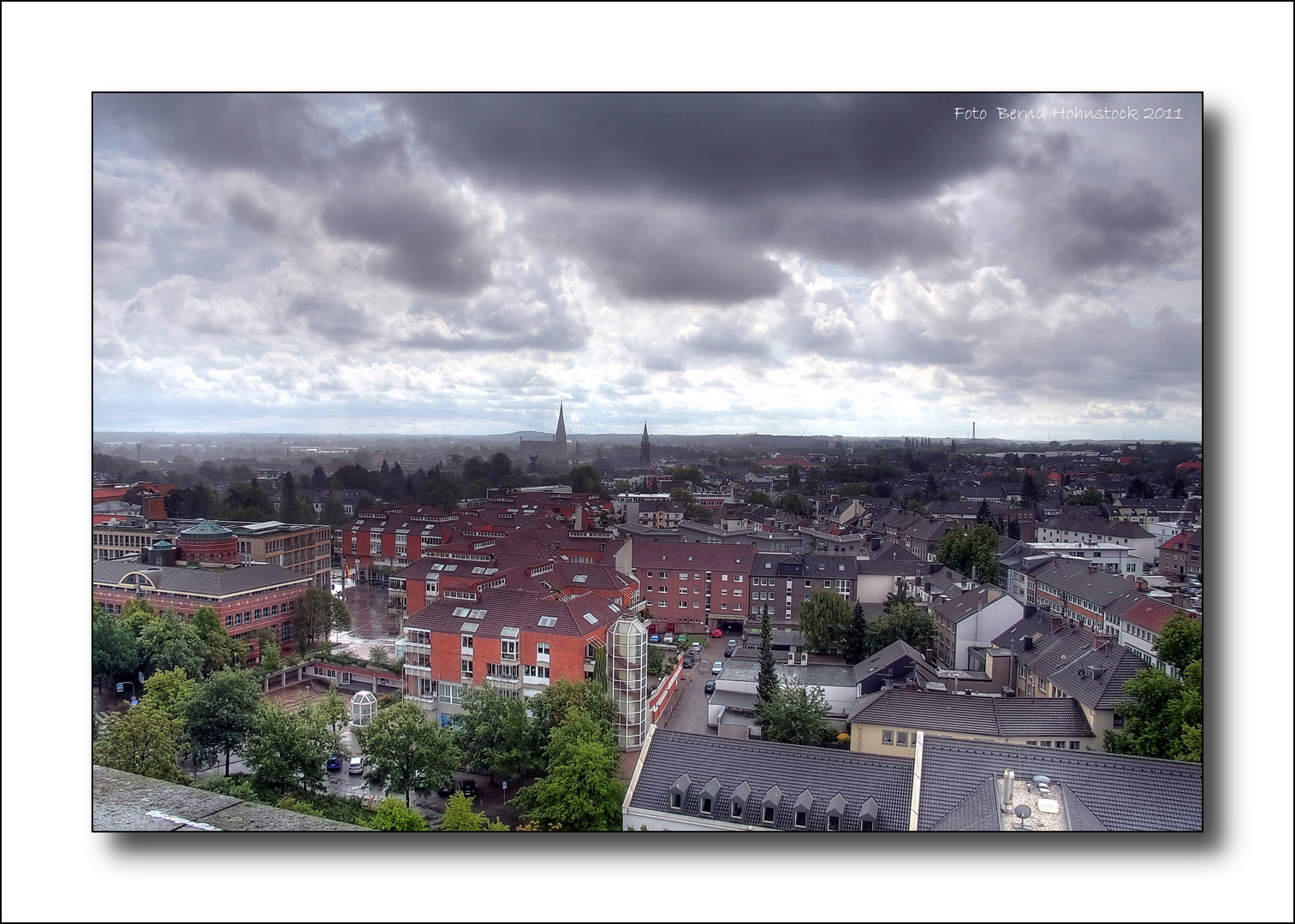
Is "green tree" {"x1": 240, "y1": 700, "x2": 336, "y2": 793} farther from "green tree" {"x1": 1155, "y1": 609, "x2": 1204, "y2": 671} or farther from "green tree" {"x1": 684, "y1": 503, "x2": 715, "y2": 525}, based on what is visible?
"green tree" {"x1": 1155, "y1": 609, "x2": 1204, "y2": 671}

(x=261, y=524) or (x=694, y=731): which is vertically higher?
(x=261, y=524)

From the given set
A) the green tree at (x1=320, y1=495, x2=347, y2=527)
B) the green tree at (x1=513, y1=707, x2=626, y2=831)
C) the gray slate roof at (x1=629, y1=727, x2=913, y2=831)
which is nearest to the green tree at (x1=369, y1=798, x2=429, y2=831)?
the green tree at (x1=513, y1=707, x2=626, y2=831)

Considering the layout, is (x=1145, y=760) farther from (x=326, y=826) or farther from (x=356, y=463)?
(x=356, y=463)

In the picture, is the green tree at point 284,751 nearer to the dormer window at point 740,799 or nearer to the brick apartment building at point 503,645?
the brick apartment building at point 503,645

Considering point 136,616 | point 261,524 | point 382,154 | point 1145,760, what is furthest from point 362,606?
point 1145,760

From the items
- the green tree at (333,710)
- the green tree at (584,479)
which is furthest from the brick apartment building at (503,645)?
the green tree at (584,479)
